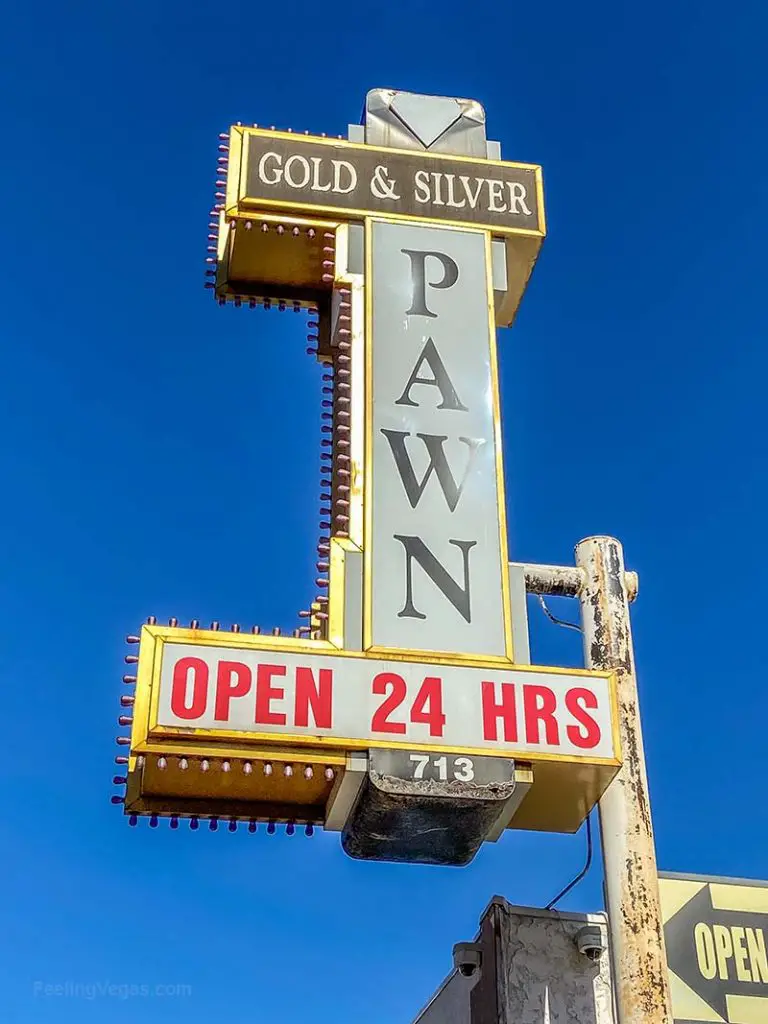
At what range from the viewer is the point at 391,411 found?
11.1m

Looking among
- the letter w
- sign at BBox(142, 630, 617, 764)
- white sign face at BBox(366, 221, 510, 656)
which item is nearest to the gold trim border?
sign at BBox(142, 630, 617, 764)

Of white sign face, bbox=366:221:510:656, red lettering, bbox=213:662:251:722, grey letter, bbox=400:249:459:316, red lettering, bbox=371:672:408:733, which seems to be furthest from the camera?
grey letter, bbox=400:249:459:316

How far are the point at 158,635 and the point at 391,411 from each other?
2.81 meters

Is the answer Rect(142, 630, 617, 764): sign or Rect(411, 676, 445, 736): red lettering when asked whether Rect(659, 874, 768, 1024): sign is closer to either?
Rect(142, 630, 617, 764): sign

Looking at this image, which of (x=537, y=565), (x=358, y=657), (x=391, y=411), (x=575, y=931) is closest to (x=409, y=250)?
(x=391, y=411)

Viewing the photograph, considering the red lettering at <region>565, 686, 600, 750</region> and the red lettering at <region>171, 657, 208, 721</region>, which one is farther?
the red lettering at <region>565, 686, 600, 750</region>

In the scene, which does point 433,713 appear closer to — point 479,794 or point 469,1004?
point 479,794

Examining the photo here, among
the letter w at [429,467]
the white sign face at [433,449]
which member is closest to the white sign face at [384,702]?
the white sign face at [433,449]

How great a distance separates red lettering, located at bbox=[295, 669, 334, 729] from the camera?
9445 millimetres

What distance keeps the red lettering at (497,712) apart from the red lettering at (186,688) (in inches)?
77.9

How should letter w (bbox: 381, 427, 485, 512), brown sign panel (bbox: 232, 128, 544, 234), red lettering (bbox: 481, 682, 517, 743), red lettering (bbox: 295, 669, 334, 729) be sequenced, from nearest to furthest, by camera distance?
1. red lettering (bbox: 295, 669, 334, 729)
2. red lettering (bbox: 481, 682, 517, 743)
3. letter w (bbox: 381, 427, 485, 512)
4. brown sign panel (bbox: 232, 128, 544, 234)

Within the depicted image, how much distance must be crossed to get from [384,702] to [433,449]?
2.32 m

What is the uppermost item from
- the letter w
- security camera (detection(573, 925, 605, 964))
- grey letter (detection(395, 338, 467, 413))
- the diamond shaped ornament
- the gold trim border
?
the diamond shaped ornament

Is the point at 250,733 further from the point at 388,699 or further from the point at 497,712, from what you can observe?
the point at 497,712
